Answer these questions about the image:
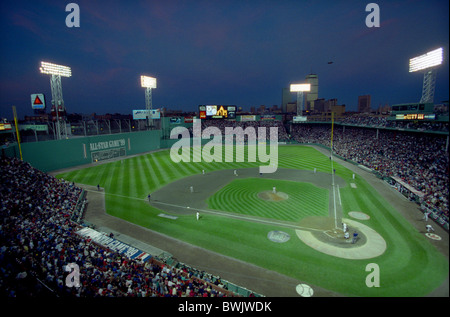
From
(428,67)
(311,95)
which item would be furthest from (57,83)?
(311,95)

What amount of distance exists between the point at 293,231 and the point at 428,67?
32583 mm

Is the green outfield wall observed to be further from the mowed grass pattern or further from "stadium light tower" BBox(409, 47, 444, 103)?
"stadium light tower" BBox(409, 47, 444, 103)

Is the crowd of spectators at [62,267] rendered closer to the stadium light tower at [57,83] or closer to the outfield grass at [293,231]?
the outfield grass at [293,231]

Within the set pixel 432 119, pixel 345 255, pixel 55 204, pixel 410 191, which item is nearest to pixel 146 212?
pixel 55 204

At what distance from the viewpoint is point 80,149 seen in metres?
45.9

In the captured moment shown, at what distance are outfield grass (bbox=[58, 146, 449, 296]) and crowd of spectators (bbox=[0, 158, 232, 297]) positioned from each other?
502 cm

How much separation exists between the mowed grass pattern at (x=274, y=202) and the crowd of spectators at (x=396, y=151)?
9183 mm

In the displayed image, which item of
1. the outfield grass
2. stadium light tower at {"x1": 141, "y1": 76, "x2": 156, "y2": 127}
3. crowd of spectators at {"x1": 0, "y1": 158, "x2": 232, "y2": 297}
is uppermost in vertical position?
stadium light tower at {"x1": 141, "y1": 76, "x2": 156, "y2": 127}

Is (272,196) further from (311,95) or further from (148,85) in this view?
(311,95)

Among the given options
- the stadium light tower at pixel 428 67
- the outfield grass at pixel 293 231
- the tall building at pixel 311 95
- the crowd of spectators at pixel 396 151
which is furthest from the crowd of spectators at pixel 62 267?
the tall building at pixel 311 95

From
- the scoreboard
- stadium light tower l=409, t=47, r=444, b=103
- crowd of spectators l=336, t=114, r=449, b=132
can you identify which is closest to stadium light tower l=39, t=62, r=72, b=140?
the scoreboard

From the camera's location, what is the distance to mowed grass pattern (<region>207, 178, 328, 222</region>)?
77.2ft
